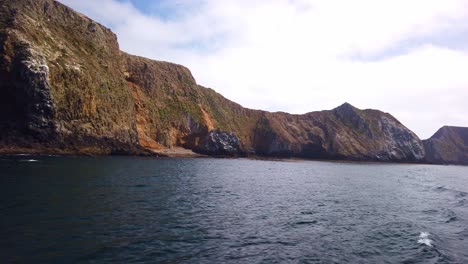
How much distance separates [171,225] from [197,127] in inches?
4614

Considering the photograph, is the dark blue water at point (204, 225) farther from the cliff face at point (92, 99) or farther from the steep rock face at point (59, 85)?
the cliff face at point (92, 99)

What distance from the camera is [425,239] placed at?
27281mm

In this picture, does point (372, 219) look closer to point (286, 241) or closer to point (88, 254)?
point (286, 241)

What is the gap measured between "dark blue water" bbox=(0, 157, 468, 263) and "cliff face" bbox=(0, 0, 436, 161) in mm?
33866

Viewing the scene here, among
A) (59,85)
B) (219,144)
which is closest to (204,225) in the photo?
(59,85)

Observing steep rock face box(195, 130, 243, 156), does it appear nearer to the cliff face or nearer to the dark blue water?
the cliff face

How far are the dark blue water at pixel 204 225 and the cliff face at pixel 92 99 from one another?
111 ft

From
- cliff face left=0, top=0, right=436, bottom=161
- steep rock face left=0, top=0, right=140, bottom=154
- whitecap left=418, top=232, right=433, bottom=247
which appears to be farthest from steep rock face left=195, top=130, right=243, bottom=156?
whitecap left=418, top=232, right=433, bottom=247

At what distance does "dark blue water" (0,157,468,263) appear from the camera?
20031 mm

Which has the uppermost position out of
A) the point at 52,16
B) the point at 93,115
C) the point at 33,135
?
the point at 52,16

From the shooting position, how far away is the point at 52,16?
10050 cm

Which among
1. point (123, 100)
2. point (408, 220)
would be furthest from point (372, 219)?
point (123, 100)

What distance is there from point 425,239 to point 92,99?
8783 centimetres

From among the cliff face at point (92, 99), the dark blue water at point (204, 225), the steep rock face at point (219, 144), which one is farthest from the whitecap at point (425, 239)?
the steep rock face at point (219, 144)
